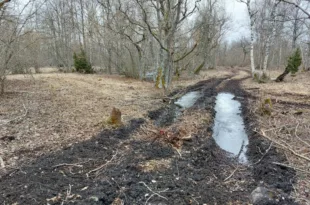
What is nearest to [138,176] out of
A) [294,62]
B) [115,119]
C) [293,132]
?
→ [115,119]

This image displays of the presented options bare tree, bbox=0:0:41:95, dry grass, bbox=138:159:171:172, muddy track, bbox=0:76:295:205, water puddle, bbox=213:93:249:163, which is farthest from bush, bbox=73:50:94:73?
dry grass, bbox=138:159:171:172

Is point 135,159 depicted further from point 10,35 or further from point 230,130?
point 10,35

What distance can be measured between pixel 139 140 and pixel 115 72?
2150 cm

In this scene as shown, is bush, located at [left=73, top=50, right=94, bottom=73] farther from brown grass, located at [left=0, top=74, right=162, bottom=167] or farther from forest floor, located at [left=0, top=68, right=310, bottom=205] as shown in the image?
forest floor, located at [left=0, top=68, right=310, bottom=205]

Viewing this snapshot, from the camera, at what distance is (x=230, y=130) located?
841 centimetres

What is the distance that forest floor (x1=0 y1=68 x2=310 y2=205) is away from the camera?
388 cm

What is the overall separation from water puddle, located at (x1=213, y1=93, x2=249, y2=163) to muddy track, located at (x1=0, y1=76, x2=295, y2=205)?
381 mm

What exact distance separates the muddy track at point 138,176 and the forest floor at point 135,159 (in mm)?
17

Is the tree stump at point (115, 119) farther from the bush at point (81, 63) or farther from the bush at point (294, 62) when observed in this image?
the bush at point (294, 62)

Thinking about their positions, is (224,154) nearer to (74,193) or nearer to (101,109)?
(74,193)

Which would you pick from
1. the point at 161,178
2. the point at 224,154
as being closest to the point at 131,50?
the point at 224,154

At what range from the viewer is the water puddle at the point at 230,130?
6.75 meters

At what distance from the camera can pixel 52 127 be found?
6945mm

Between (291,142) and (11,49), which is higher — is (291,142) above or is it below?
below
